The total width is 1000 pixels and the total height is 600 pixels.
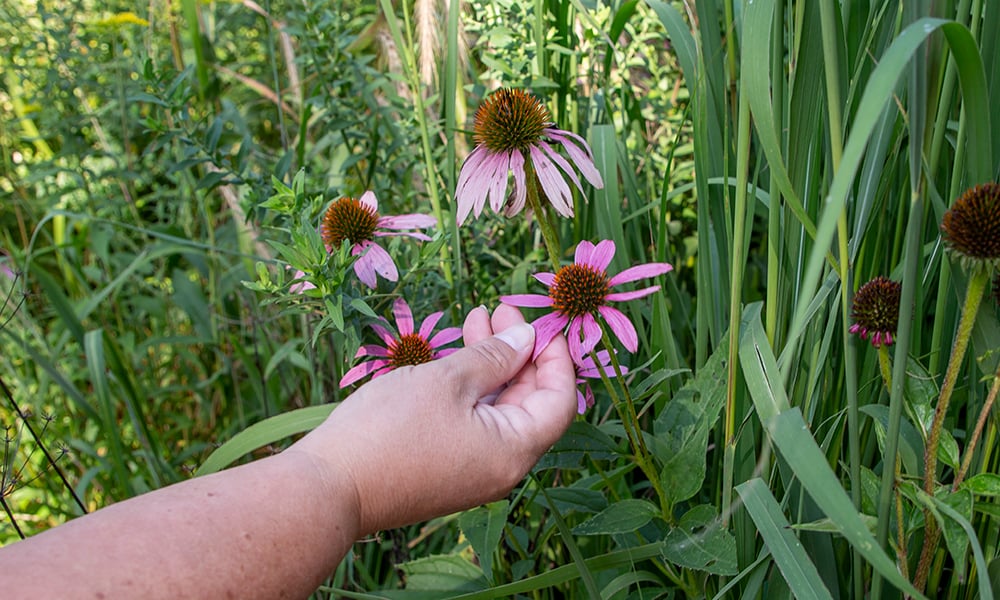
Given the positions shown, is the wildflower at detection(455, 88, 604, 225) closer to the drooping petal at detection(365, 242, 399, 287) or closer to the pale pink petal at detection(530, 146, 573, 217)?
the pale pink petal at detection(530, 146, 573, 217)

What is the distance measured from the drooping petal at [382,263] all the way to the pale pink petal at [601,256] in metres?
0.20

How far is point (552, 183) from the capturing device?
69 cm

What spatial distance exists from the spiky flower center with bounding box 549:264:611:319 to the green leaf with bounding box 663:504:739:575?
0.61ft

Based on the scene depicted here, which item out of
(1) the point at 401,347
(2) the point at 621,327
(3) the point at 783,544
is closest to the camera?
(3) the point at 783,544

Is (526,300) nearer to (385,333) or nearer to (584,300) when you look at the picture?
(584,300)

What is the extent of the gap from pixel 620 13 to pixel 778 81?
28cm

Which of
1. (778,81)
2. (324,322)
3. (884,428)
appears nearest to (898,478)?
(884,428)

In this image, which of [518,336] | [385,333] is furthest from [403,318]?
[518,336]

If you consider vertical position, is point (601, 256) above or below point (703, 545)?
above

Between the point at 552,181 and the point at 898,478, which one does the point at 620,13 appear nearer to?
the point at 552,181

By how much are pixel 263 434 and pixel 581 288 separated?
31 cm

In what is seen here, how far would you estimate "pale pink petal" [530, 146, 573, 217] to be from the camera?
68 cm

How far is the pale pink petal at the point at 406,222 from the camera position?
2.79 ft

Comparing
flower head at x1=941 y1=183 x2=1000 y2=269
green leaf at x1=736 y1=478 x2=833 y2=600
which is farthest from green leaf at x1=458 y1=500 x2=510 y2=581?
flower head at x1=941 y1=183 x2=1000 y2=269
